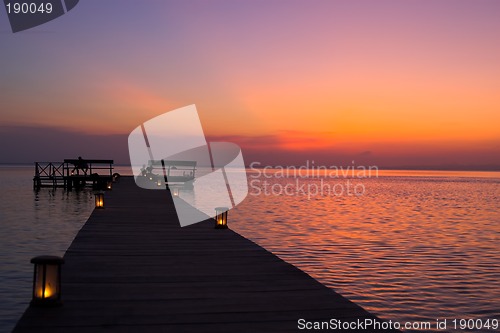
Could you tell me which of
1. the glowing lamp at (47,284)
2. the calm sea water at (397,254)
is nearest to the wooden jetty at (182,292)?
the glowing lamp at (47,284)

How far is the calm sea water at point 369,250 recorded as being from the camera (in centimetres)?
943

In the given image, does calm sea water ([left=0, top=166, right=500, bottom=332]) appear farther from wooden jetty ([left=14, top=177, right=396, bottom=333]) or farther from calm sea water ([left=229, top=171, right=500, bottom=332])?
wooden jetty ([left=14, top=177, right=396, bottom=333])

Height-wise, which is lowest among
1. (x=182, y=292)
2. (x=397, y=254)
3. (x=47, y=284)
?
(x=397, y=254)

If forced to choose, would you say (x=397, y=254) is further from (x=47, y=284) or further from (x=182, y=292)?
(x=47, y=284)

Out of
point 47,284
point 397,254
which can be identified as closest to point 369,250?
point 397,254

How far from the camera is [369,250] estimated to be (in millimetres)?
15375

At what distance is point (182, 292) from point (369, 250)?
9889 millimetres

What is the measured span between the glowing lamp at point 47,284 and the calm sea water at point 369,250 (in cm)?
198

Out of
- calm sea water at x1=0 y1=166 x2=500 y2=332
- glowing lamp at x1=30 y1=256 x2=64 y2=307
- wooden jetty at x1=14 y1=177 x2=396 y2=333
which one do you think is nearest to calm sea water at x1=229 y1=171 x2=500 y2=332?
calm sea water at x1=0 y1=166 x2=500 y2=332

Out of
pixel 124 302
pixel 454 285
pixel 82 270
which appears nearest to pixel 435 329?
pixel 454 285

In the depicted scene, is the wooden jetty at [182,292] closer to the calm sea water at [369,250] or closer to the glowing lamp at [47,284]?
the glowing lamp at [47,284]

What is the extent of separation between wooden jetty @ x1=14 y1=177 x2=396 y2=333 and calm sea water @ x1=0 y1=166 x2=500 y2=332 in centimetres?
164

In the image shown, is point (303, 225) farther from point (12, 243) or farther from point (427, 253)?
point (12, 243)

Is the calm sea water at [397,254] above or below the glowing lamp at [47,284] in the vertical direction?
below
